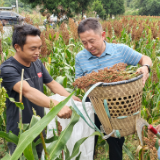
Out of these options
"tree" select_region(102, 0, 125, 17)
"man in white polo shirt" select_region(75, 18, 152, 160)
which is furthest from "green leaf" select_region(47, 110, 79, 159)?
"tree" select_region(102, 0, 125, 17)

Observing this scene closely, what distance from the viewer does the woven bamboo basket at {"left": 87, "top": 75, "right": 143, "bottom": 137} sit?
0.91 m

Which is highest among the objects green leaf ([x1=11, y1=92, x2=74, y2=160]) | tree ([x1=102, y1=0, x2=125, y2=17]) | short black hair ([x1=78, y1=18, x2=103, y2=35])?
tree ([x1=102, y1=0, x2=125, y2=17])

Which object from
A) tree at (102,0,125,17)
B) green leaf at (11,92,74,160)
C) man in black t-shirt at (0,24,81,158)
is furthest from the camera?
tree at (102,0,125,17)

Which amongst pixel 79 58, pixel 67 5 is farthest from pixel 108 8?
pixel 79 58

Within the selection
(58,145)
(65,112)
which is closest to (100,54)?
(65,112)

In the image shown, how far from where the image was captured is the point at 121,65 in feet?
3.36

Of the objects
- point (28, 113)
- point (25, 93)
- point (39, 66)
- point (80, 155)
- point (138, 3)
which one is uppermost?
point (138, 3)

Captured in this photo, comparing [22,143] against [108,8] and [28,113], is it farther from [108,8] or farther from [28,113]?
[108,8]

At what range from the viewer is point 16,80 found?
4.22ft

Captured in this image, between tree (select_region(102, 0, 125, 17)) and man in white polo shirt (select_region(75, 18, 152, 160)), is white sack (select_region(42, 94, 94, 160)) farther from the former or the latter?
tree (select_region(102, 0, 125, 17))

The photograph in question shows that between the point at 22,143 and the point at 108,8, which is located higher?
the point at 108,8

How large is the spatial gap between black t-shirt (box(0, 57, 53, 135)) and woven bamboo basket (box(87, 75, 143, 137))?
23.3 inches

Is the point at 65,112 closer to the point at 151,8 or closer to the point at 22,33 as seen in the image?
the point at 22,33

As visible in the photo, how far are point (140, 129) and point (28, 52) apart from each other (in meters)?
1.05
